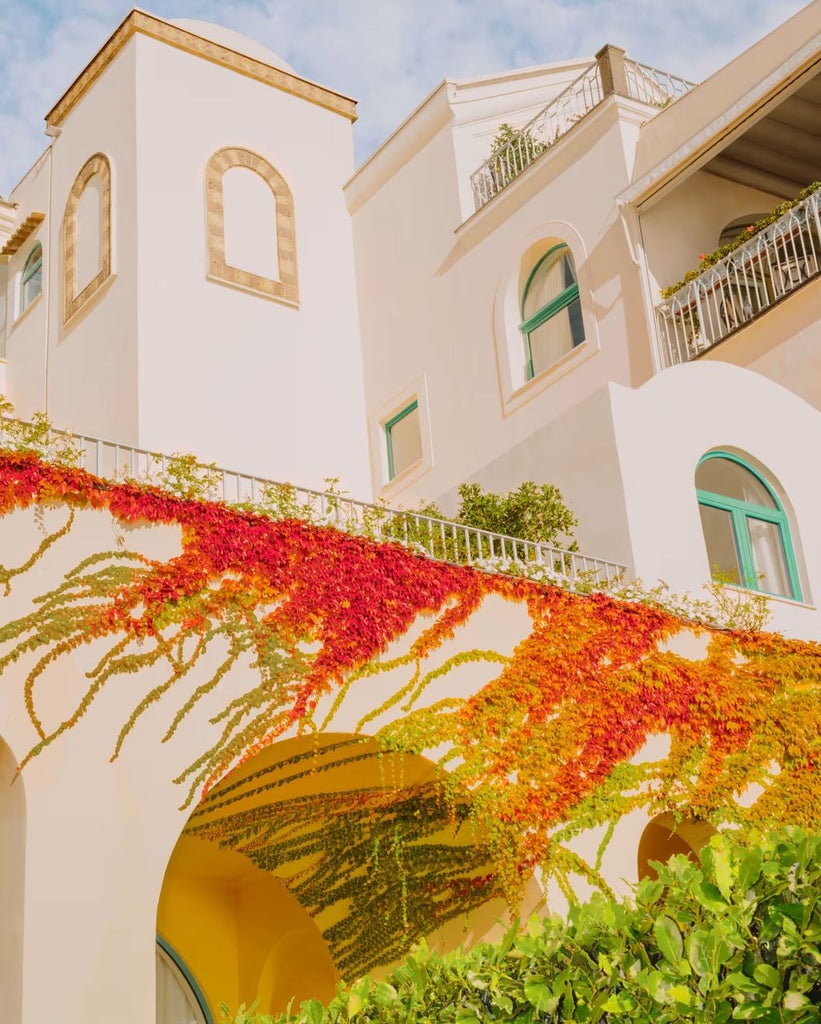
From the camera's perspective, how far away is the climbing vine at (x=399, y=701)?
8141 mm

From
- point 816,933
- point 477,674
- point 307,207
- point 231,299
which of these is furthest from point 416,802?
point 307,207

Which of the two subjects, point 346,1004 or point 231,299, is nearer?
point 346,1004

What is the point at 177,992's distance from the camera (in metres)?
11.7

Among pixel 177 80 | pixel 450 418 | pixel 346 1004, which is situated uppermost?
pixel 177 80

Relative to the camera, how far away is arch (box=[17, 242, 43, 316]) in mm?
18938

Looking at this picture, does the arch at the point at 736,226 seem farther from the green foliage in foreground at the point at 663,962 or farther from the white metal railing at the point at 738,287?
the green foliage in foreground at the point at 663,962

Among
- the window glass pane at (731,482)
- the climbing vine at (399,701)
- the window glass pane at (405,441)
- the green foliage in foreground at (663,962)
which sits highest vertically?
the window glass pane at (405,441)

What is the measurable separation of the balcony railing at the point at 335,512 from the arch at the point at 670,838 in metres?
1.98

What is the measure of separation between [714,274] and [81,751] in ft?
29.1

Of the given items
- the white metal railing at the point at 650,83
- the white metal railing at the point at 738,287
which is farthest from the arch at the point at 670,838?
the white metal railing at the point at 650,83

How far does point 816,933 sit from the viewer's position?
3.71 meters

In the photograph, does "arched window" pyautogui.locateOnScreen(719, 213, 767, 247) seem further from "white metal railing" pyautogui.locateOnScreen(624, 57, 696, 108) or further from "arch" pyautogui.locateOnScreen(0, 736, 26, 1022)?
"arch" pyautogui.locateOnScreen(0, 736, 26, 1022)

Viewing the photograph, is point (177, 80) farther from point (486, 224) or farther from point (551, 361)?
point (551, 361)

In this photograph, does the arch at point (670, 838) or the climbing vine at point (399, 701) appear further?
the arch at point (670, 838)
